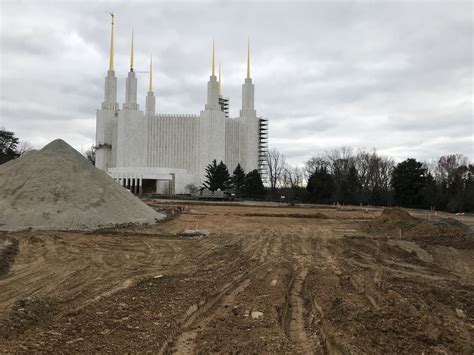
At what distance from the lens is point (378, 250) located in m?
16.4

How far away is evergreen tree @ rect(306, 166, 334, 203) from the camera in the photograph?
77.1 m

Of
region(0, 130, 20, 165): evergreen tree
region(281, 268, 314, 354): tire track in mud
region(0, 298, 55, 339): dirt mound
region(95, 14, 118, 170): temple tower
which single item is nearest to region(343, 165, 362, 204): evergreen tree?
region(95, 14, 118, 170): temple tower

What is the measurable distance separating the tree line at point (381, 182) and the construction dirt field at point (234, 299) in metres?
46.8

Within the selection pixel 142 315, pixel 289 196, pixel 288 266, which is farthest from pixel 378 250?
pixel 289 196

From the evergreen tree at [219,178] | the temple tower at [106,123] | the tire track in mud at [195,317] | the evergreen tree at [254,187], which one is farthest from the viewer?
the temple tower at [106,123]

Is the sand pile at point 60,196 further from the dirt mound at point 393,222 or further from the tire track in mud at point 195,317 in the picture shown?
the tire track in mud at point 195,317

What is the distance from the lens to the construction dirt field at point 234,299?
583 centimetres

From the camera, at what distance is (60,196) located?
23.9m

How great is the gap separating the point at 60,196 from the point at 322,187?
5917cm

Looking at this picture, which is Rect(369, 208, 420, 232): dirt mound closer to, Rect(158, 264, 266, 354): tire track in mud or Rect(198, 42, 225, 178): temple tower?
Rect(158, 264, 266, 354): tire track in mud

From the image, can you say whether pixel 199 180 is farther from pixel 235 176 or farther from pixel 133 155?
pixel 133 155

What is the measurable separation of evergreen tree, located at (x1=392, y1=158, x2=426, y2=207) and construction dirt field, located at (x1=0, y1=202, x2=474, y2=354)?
47551mm

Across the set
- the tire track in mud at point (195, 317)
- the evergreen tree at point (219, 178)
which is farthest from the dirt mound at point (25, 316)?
the evergreen tree at point (219, 178)

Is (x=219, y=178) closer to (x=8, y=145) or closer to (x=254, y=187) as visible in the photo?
(x=254, y=187)
